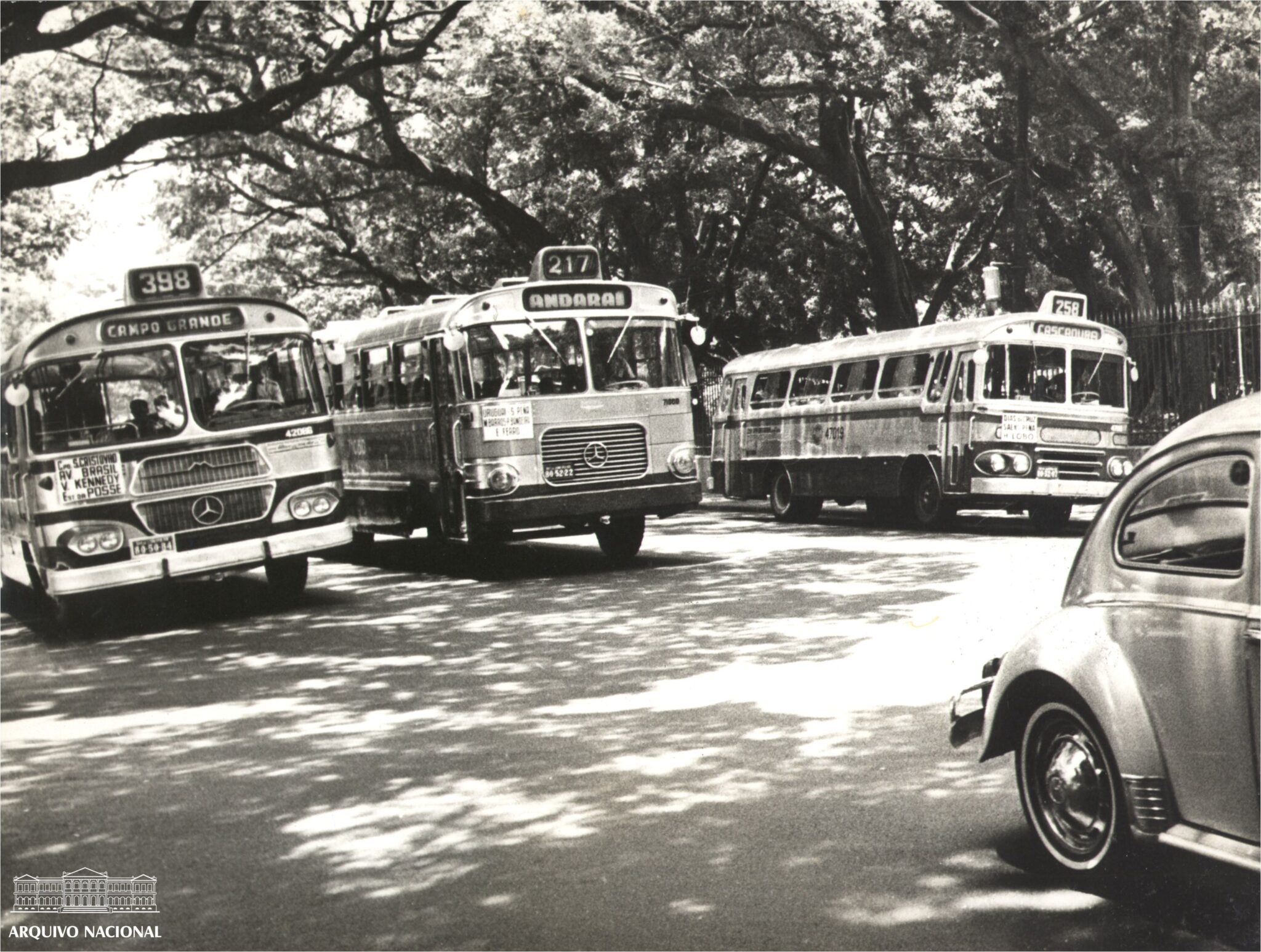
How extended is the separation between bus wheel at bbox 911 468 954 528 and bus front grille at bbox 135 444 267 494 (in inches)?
337

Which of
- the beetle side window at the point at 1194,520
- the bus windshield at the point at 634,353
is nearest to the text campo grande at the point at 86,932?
the beetle side window at the point at 1194,520

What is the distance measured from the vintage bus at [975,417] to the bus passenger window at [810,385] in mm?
32

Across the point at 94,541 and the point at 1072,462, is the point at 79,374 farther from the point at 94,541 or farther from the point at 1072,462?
the point at 1072,462

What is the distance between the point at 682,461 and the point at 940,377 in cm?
423

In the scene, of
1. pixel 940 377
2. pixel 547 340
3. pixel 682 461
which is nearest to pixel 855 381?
pixel 940 377

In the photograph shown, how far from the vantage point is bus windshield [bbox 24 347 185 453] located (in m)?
12.7

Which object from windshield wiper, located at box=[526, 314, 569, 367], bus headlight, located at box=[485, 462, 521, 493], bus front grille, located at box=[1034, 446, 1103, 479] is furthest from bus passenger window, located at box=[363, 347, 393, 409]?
bus front grille, located at box=[1034, 446, 1103, 479]

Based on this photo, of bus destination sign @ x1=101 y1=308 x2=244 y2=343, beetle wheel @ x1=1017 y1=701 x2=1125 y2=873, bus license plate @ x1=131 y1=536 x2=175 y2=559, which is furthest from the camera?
bus destination sign @ x1=101 y1=308 x2=244 y2=343

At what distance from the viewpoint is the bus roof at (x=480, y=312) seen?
1523 centimetres

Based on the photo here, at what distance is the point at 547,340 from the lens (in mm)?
15383

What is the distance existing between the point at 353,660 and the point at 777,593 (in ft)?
12.7

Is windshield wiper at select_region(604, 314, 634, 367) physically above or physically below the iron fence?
above

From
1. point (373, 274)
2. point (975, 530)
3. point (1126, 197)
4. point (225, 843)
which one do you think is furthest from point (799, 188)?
point (225, 843)

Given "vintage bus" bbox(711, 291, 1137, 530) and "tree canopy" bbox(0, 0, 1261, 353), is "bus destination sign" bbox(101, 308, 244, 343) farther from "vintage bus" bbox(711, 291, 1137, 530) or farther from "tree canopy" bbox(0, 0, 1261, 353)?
"vintage bus" bbox(711, 291, 1137, 530)
